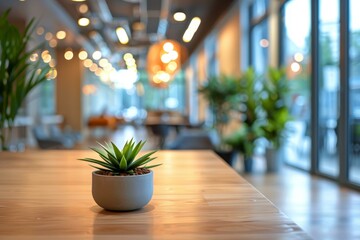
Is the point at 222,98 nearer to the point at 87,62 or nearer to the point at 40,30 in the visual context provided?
the point at 40,30

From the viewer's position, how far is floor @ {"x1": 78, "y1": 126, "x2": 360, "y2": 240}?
124 inches

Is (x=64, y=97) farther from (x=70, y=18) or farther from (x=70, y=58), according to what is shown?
(x=70, y=18)

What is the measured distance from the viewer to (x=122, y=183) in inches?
43.3

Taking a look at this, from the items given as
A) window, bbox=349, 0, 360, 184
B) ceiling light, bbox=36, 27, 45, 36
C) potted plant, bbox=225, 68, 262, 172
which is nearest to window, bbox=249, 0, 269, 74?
potted plant, bbox=225, 68, 262, 172

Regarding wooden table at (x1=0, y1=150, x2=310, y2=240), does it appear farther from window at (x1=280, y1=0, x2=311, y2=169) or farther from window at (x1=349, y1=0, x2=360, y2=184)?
window at (x1=280, y1=0, x2=311, y2=169)

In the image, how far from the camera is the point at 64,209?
3.80 ft

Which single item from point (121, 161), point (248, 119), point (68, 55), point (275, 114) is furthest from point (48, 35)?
point (121, 161)

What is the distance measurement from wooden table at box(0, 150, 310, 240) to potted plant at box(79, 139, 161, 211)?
1.2 inches

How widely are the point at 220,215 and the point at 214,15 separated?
382 inches

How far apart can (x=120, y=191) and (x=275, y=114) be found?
5605 millimetres

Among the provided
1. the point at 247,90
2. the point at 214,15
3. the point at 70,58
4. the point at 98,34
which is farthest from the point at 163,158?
the point at 70,58

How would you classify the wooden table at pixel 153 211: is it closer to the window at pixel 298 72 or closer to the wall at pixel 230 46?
the window at pixel 298 72

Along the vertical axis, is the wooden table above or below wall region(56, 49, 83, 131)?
below

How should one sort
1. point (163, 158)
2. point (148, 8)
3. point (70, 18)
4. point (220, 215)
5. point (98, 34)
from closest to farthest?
point (220, 215)
point (163, 158)
point (148, 8)
point (70, 18)
point (98, 34)
